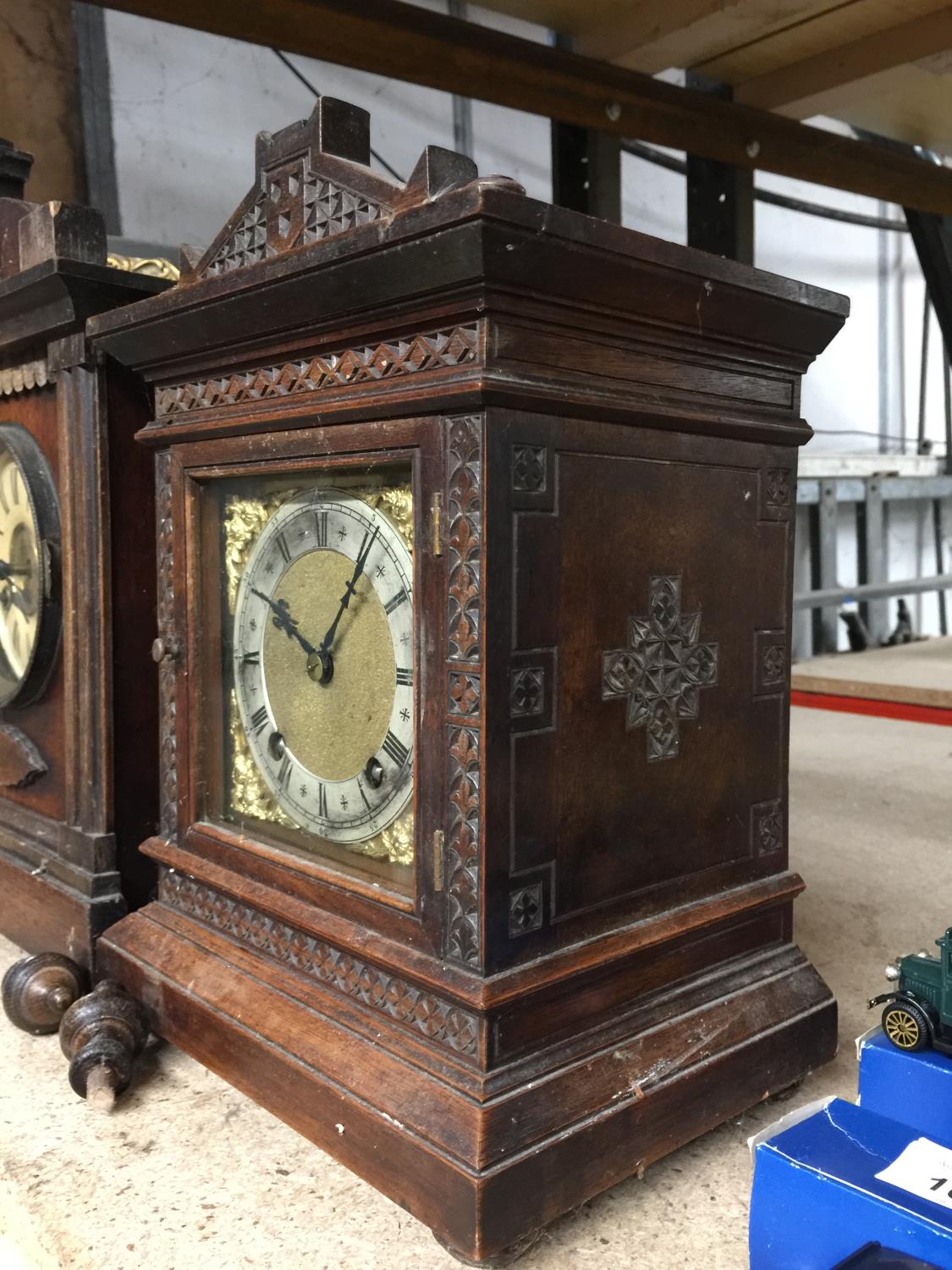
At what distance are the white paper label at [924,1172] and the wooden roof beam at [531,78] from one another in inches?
61.9

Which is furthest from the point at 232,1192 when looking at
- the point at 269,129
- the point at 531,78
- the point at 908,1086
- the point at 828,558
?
the point at 828,558

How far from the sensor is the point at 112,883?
1358 mm

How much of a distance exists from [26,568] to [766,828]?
1.00m

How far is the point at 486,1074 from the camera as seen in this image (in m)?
0.87

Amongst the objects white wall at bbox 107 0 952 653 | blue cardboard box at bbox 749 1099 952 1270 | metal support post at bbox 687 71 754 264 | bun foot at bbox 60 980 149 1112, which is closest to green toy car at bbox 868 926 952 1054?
blue cardboard box at bbox 749 1099 952 1270

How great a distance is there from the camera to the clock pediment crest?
0.93 m

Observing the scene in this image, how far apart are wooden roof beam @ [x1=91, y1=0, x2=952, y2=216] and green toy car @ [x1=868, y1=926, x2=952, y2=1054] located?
1.47m

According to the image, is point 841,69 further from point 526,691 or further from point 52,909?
point 52,909

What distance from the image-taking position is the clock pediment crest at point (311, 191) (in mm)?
927

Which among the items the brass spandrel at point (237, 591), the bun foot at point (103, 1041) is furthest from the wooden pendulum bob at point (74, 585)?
the brass spandrel at point (237, 591)

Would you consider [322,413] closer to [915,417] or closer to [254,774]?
[254,774]

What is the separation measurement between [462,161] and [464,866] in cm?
57

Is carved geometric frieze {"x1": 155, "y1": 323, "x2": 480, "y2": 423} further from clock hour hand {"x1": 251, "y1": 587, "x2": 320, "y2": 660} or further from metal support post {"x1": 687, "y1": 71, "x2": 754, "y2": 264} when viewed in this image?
metal support post {"x1": 687, "y1": 71, "x2": 754, "y2": 264}

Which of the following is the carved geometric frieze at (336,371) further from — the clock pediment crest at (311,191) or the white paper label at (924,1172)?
the white paper label at (924,1172)
